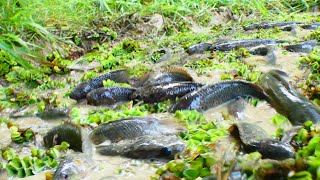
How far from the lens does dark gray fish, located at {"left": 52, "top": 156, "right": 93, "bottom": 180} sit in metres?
2.33

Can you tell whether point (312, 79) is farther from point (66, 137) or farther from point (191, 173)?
point (191, 173)

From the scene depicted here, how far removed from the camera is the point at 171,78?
4.33 m

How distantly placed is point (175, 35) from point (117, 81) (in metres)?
3.11

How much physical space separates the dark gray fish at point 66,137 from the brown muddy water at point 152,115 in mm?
80

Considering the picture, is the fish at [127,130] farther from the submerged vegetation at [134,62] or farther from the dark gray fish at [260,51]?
the dark gray fish at [260,51]

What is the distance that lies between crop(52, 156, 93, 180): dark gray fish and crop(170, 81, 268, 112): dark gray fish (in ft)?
3.66

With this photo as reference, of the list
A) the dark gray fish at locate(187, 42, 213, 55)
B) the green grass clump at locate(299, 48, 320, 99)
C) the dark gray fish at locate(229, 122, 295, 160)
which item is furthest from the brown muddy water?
the dark gray fish at locate(187, 42, 213, 55)

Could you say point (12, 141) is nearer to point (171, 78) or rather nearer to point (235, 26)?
point (171, 78)

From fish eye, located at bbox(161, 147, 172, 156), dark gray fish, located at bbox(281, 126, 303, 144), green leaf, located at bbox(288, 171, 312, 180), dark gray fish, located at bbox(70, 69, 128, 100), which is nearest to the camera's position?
green leaf, located at bbox(288, 171, 312, 180)

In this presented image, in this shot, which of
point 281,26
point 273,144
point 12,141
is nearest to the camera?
point 273,144

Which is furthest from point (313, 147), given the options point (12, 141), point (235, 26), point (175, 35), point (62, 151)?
point (235, 26)

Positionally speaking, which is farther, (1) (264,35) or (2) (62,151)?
(1) (264,35)

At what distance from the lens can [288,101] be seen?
312 cm

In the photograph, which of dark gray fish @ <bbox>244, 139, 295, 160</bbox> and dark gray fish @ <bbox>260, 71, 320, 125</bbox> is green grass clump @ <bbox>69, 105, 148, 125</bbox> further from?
dark gray fish @ <bbox>244, 139, 295, 160</bbox>
